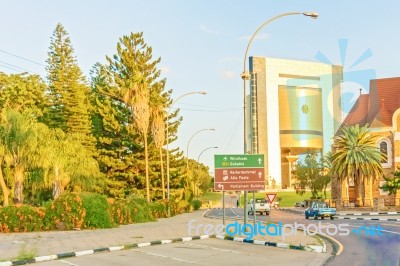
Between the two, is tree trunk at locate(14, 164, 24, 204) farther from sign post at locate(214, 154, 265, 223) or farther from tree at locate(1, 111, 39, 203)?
sign post at locate(214, 154, 265, 223)

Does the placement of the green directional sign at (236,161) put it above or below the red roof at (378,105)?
below

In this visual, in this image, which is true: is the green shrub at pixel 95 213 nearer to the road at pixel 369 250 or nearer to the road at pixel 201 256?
the road at pixel 201 256

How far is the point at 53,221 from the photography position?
99.3 ft

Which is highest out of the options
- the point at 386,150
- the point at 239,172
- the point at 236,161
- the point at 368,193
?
the point at 386,150

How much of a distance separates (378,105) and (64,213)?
57381 mm

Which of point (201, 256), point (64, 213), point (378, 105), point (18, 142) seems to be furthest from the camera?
point (378, 105)

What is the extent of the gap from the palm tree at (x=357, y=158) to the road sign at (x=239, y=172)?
1515 inches

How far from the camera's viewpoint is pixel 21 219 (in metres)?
29.1

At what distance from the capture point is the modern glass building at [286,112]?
542 ft

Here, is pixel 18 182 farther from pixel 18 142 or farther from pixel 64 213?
pixel 64 213

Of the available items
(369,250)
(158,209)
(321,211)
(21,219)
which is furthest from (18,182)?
(369,250)

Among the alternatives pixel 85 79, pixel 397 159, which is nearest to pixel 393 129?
pixel 397 159

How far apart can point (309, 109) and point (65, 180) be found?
131841 millimetres

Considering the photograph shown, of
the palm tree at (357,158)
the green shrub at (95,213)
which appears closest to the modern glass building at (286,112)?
the palm tree at (357,158)
